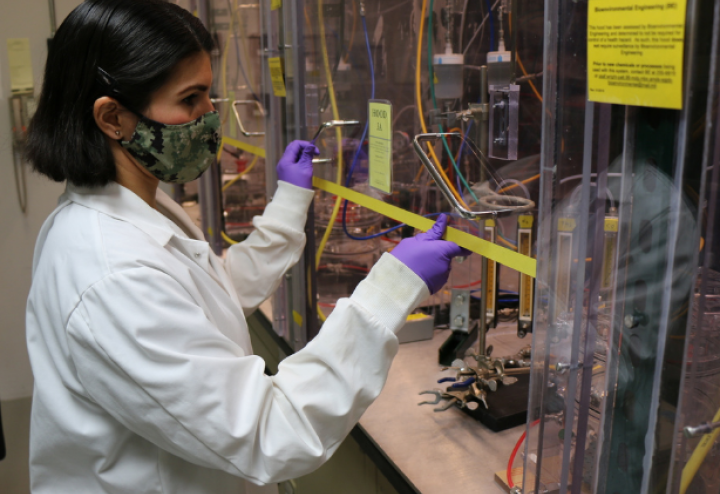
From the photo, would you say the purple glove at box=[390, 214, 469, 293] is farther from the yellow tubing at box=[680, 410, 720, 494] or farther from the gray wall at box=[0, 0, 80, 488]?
the gray wall at box=[0, 0, 80, 488]

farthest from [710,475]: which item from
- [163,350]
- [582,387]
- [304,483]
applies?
[304,483]

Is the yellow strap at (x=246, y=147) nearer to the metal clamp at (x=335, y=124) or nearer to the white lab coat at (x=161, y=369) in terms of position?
the metal clamp at (x=335, y=124)

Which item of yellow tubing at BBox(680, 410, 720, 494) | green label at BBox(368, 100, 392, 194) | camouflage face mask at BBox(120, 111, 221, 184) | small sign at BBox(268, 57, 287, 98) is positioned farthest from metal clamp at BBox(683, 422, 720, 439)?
small sign at BBox(268, 57, 287, 98)

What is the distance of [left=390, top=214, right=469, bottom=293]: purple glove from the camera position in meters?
0.92

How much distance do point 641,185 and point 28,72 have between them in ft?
9.13

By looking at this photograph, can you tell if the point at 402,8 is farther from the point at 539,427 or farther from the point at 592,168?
the point at 539,427

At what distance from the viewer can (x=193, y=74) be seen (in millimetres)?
997

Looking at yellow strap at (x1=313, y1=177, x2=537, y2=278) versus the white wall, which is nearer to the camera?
yellow strap at (x1=313, y1=177, x2=537, y2=278)

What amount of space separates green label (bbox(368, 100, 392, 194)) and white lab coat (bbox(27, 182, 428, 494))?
1.11 feet

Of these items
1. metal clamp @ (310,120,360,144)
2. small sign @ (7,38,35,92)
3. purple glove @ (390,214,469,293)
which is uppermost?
small sign @ (7,38,35,92)

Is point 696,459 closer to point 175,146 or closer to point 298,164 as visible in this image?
point 175,146

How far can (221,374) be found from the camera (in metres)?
0.82

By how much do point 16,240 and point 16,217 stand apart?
11 centimetres

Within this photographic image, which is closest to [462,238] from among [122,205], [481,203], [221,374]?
[481,203]
